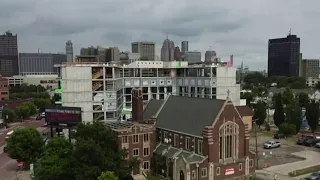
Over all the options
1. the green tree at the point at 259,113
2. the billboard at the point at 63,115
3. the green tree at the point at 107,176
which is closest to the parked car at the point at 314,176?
the green tree at the point at 107,176

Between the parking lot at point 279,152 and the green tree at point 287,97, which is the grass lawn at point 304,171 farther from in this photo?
the green tree at point 287,97

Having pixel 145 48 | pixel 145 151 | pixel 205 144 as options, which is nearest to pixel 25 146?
pixel 145 151

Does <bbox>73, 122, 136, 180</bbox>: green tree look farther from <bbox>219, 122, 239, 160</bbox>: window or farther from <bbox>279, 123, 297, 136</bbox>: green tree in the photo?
<bbox>279, 123, 297, 136</bbox>: green tree

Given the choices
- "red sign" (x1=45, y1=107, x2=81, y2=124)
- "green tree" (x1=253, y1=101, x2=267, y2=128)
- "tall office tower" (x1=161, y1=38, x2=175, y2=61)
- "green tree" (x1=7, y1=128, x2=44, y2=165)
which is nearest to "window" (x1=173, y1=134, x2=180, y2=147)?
"red sign" (x1=45, y1=107, x2=81, y2=124)

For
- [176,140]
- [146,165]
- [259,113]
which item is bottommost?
[146,165]

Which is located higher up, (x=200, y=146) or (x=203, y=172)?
(x=200, y=146)

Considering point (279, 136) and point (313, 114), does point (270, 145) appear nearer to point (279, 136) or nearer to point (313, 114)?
point (279, 136)
